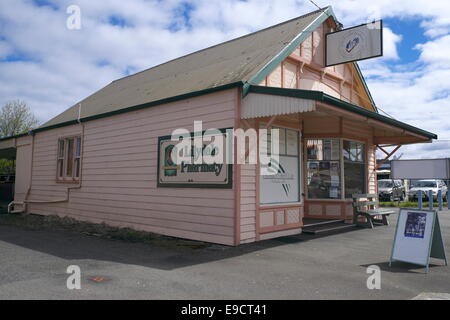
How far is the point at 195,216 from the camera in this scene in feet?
28.8

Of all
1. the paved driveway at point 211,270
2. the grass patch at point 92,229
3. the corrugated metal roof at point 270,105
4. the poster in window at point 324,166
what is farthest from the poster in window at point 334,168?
the grass patch at point 92,229

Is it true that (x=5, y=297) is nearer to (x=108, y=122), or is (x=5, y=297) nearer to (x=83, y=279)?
(x=83, y=279)

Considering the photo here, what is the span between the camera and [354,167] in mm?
12688

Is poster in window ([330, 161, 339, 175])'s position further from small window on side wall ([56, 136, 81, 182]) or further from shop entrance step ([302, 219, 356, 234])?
small window on side wall ([56, 136, 81, 182])

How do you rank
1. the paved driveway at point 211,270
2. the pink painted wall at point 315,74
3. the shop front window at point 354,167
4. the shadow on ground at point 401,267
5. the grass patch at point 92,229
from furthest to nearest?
the shop front window at point 354,167 < the pink painted wall at point 315,74 < the grass patch at point 92,229 < the shadow on ground at point 401,267 < the paved driveway at point 211,270

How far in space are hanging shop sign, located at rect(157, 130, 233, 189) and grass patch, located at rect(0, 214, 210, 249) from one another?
1354mm

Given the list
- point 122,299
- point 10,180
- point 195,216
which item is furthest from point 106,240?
point 10,180

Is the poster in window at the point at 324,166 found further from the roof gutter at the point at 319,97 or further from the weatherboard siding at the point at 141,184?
the weatherboard siding at the point at 141,184

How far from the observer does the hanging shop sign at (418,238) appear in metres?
6.45

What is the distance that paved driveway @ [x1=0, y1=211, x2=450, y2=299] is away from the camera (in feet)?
16.1

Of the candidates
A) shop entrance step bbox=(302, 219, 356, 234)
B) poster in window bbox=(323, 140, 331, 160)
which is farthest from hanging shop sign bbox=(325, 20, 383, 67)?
shop entrance step bbox=(302, 219, 356, 234)

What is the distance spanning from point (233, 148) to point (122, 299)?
432cm

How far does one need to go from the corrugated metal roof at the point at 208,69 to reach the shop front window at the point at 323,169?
3706 mm

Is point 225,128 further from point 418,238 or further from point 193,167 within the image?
point 418,238
